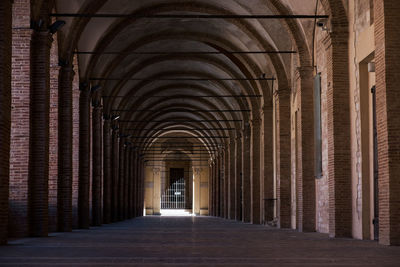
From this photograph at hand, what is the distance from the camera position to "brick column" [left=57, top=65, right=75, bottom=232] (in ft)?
72.1

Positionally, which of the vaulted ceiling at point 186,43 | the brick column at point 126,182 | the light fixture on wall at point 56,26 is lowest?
the brick column at point 126,182

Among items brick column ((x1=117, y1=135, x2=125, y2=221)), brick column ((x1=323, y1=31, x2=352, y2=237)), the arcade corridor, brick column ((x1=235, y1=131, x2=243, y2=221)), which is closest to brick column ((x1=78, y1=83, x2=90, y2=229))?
the arcade corridor

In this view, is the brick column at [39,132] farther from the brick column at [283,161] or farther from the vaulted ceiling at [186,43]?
the brick column at [283,161]

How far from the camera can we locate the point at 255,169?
113 feet

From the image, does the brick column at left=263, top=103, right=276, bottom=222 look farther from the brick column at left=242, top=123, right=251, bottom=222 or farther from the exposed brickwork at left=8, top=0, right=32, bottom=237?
the exposed brickwork at left=8, top=0, right=32, bottom=237

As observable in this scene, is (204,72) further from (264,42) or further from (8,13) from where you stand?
(8,13)

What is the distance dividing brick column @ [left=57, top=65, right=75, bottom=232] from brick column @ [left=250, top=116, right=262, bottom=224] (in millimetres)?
13930

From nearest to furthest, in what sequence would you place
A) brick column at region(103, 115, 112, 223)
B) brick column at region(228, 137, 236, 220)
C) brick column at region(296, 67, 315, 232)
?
1. brick column at region(296, 67, 315, 232)
2. brick column at region(103, 115, 112, 223)
3. brick column at region(228, 137, 236, 220)

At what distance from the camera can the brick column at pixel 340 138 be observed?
17.8 m

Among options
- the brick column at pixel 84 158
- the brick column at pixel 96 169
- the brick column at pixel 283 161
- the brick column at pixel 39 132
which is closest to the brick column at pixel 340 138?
the brick column at pixel 39 132

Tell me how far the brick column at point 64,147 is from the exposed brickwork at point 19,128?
14.1ft

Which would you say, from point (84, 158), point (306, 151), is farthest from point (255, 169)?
point (306, 151)

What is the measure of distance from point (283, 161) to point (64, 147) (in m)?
8.99

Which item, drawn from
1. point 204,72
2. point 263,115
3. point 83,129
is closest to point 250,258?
point 83,129
